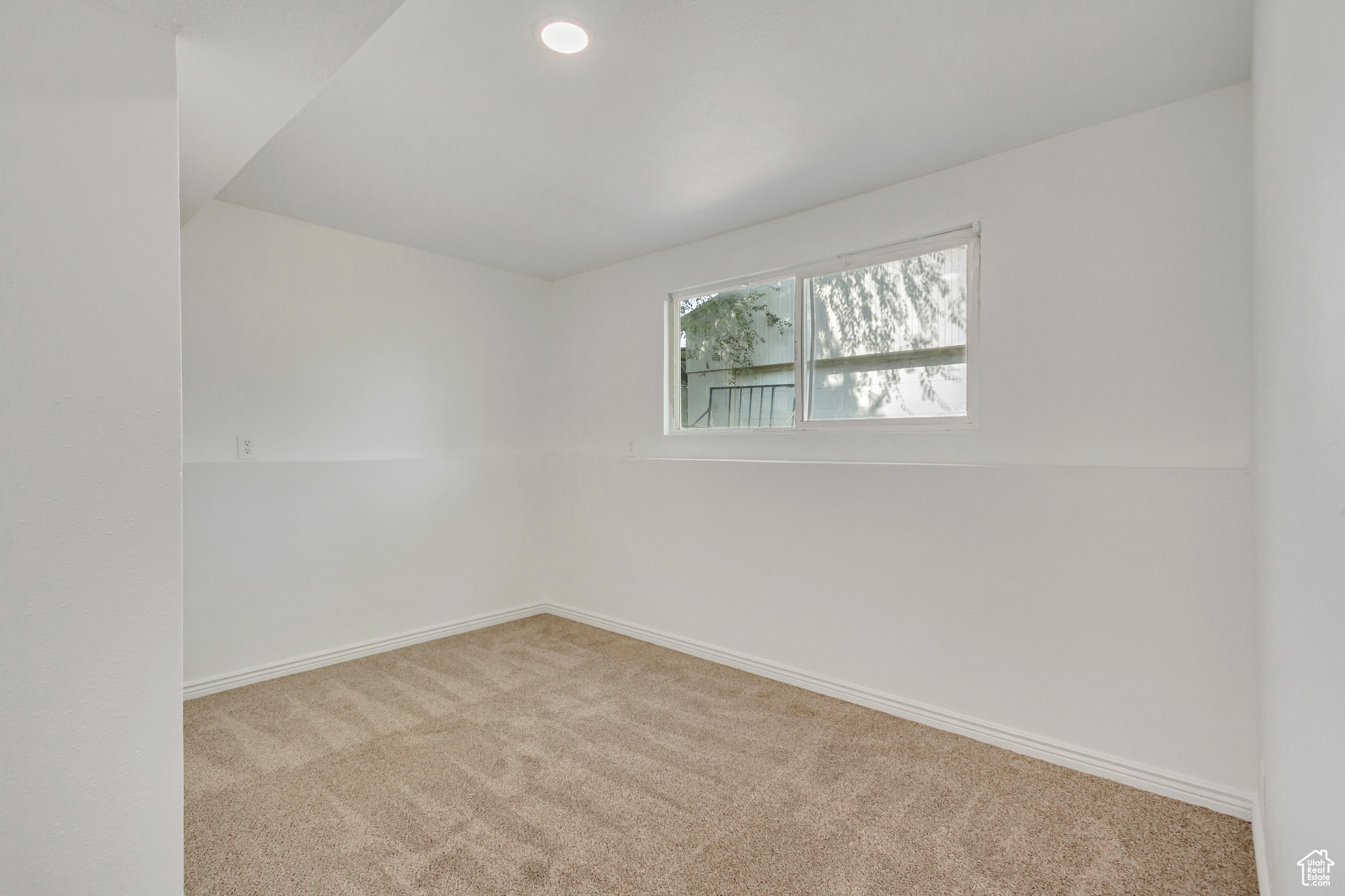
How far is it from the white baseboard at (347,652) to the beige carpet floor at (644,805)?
77 millimetres

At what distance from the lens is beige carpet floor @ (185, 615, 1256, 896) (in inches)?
68.6

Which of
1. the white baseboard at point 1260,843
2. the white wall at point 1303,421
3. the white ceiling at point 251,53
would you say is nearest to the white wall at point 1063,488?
the white baseboard at point 1260,843

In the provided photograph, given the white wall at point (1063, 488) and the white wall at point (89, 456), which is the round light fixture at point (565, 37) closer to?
the white wall at point (89, 456)

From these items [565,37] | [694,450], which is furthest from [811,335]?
[565,37]

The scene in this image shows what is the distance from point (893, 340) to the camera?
9.78 ft

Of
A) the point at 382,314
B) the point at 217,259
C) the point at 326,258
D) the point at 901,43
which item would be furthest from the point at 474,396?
the point at 901,43

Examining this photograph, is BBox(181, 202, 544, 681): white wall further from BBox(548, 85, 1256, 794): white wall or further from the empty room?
BBox(548, 85, 1256, 794): white wall

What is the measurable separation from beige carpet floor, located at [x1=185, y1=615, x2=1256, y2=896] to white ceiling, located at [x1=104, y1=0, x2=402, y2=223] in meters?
2.10

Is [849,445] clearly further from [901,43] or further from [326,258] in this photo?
[326,258]

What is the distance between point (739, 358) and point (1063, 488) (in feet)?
5.89

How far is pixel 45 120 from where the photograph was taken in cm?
121

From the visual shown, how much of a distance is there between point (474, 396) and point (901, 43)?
314 centimetres

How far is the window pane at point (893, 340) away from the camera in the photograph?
109 inches

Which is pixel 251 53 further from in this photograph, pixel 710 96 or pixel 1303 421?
pixel 1303 421
